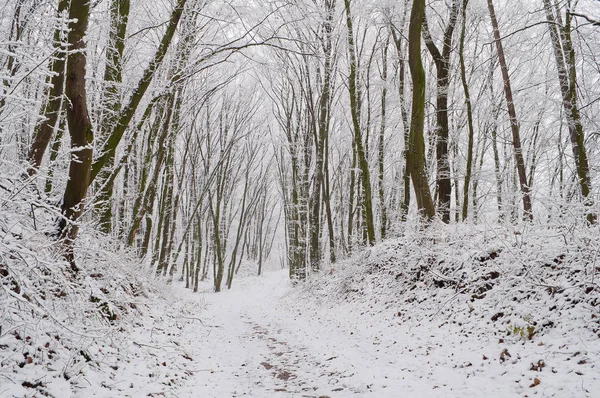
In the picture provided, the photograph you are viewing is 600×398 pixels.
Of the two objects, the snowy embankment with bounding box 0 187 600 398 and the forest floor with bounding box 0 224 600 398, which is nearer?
the snowy embankment with bounding box 0 187 600 398

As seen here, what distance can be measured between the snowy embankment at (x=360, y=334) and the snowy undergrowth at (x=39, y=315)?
2 cm

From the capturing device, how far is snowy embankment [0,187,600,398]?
327 centimetres

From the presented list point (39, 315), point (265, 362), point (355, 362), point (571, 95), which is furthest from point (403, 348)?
point (571, 95)

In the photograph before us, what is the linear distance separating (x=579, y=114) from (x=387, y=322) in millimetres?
7025

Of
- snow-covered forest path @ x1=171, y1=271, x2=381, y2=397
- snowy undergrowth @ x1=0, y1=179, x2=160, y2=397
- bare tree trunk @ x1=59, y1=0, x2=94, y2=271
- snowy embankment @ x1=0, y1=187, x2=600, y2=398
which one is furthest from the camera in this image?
snow-covered forest path @ x1=171, y1=271, x2=381, y2=397

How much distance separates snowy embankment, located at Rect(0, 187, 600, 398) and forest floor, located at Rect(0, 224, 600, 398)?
20 mm

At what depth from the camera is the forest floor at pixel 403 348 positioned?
354 cm

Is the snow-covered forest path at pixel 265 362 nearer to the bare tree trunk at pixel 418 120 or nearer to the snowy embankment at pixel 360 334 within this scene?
the snowy embankment at pixel 360 334

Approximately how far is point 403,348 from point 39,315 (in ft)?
15.7

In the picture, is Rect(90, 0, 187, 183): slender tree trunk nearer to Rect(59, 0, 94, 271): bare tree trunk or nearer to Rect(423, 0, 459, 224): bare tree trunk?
Rect(59, 0, 94, 271): bare tree trunk

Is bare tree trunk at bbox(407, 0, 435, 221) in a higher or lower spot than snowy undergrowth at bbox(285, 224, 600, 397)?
higher

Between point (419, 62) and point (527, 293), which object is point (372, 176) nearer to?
point (419, 62)

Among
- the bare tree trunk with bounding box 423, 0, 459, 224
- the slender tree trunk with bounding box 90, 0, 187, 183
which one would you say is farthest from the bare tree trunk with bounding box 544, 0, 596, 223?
the slender tree trunk with bounding box 90, 0, 187, 183

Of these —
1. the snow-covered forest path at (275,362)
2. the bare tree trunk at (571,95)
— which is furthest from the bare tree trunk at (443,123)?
the snow-covered forest path at (275,362)
